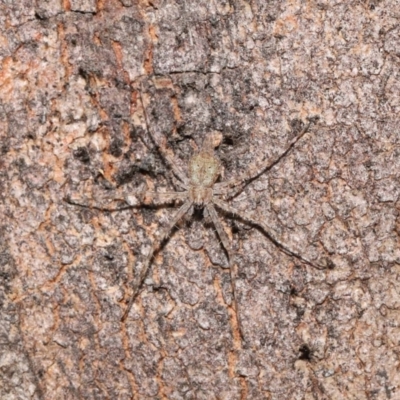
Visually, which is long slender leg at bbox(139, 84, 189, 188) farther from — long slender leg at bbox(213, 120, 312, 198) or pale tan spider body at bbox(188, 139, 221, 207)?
long slender leg at bbox(213, 120, 312, 198)

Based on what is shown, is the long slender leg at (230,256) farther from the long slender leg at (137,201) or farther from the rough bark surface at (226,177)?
the long slender leg at (137,201)

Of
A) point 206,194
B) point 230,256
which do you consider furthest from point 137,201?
point 230,256

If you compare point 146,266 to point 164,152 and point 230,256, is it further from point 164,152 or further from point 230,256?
point 164,152

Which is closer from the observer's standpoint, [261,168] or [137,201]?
[261,168]

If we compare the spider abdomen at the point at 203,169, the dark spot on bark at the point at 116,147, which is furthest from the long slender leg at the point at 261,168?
the dark spot on bark at the point at 116,147

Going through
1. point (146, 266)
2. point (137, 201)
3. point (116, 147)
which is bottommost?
point (146, 266)
